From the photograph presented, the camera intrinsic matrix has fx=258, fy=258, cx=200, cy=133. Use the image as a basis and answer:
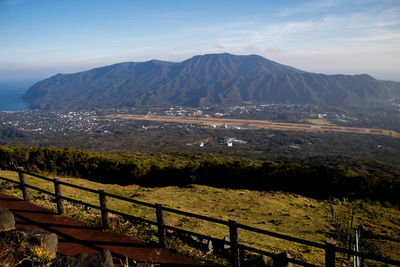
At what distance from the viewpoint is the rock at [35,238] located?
4629 millimetres

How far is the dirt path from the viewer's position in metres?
5.07

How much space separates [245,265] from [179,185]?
11.0m

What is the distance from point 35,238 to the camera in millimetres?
4633

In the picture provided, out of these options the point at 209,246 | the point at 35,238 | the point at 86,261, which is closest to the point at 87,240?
the point at 35,238

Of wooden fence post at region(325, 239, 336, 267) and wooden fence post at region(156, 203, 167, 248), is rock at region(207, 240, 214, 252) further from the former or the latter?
wooden fence post at region(325, 239, 336, 267)

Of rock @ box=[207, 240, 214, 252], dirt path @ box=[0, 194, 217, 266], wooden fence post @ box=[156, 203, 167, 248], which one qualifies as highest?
wooden fence post @ box=[156, 203, 167, 248]

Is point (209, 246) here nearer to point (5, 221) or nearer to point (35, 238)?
point (35, 238)

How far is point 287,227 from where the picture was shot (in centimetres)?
905

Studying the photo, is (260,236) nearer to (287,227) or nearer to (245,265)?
(287,227)

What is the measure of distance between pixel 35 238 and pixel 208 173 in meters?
12.4

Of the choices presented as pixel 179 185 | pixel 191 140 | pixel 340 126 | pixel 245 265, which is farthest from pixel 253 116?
pixel 245 265

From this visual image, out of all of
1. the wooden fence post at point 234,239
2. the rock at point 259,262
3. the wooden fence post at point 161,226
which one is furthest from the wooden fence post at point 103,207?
the rock at point 259,262

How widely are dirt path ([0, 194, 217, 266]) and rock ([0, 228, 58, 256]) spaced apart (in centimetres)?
50

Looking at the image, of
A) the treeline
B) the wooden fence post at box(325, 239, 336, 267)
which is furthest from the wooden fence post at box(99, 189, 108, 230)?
the treeline
